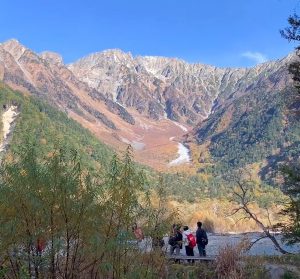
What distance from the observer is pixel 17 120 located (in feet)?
255

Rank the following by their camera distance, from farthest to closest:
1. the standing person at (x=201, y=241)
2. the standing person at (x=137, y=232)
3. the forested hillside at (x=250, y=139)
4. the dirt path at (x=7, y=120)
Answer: the forested hillside at (x=250, y=139) < the dirt path at (x=7, y=120) < the standing person at (x=201, y=241) < the standing person at (x=137, y=232)

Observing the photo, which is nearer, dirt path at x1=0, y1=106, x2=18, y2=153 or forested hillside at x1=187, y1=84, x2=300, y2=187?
dirt path at x1=0, y1=106, x2=18, y2=153

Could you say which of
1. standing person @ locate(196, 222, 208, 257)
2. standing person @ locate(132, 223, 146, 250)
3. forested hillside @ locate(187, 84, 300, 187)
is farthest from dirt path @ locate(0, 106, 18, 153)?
standing person @ locate(132, 223, 146, 250)

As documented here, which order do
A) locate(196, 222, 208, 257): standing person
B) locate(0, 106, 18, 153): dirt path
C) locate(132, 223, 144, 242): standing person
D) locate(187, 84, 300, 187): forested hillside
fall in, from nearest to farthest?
locate(132, 223, 144, 242): standing person, locate(196, 222, 208, 257): standing person, locate(0, 106, 18, 153): dirt path, locate(187, 84, 300, 187): forested hillside

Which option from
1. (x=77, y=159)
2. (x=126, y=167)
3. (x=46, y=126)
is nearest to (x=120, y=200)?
(x=126, y=167)

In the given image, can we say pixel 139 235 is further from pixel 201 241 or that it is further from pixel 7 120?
pixel 7 120

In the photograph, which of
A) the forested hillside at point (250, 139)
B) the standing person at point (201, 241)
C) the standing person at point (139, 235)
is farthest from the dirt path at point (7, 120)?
the standing person at point (139, 235)

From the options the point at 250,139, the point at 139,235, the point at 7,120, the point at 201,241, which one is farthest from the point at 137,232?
the point at 250,139

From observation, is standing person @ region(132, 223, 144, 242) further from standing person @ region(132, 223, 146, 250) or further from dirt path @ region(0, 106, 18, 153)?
dirt path @ region(0, 106, 18, 153)

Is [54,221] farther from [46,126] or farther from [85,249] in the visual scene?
[46,126]

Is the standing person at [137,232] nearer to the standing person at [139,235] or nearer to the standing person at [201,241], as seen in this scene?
the standing person at [139,235]

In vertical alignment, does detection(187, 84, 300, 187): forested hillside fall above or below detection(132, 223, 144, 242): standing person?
above

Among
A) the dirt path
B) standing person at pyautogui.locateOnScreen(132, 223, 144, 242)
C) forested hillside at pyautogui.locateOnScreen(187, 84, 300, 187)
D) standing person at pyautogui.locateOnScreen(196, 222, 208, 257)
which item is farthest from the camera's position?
forested hillside at pyautogui.locateOnScreen(187, 84, 300, 187)

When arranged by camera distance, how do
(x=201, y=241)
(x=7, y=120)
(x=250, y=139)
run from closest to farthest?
Result: (x=201, y=241) → (x=7, y=120) → (x=250, y=139)
